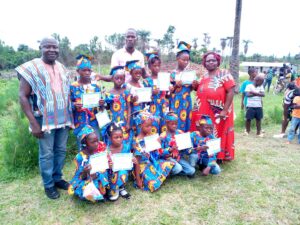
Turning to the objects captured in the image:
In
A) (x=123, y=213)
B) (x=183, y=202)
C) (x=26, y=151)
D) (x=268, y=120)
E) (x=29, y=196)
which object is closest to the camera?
(x=123, y=213)

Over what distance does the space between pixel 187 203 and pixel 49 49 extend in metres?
2.63

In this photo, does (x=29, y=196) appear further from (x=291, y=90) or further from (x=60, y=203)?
(x=291, y=90)

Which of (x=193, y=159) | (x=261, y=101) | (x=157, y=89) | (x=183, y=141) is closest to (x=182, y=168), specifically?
(x=193, y=159)

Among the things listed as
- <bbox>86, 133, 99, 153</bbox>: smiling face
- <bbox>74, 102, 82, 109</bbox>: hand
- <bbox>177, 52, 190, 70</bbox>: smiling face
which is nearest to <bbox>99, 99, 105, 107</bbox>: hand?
<bbox>74, 102, 82, 109</bbox>: hand

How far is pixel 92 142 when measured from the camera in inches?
122

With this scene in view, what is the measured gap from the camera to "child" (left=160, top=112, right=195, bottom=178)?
3.73 m

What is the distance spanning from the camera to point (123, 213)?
3.06 meters

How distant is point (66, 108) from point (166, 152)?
1.59m

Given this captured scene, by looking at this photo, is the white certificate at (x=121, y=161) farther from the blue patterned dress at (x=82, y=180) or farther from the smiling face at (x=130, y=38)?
the smiling face at (x=130, y=38)

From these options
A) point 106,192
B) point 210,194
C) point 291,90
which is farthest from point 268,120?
point 106,192

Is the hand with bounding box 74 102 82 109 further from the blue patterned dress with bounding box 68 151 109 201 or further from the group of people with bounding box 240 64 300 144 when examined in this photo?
the group of people with bounding box 240 64 300 144

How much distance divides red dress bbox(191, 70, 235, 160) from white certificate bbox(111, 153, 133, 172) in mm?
1509

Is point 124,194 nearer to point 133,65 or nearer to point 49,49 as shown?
point 133,65

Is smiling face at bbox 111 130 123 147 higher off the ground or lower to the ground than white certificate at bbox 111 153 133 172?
higher
